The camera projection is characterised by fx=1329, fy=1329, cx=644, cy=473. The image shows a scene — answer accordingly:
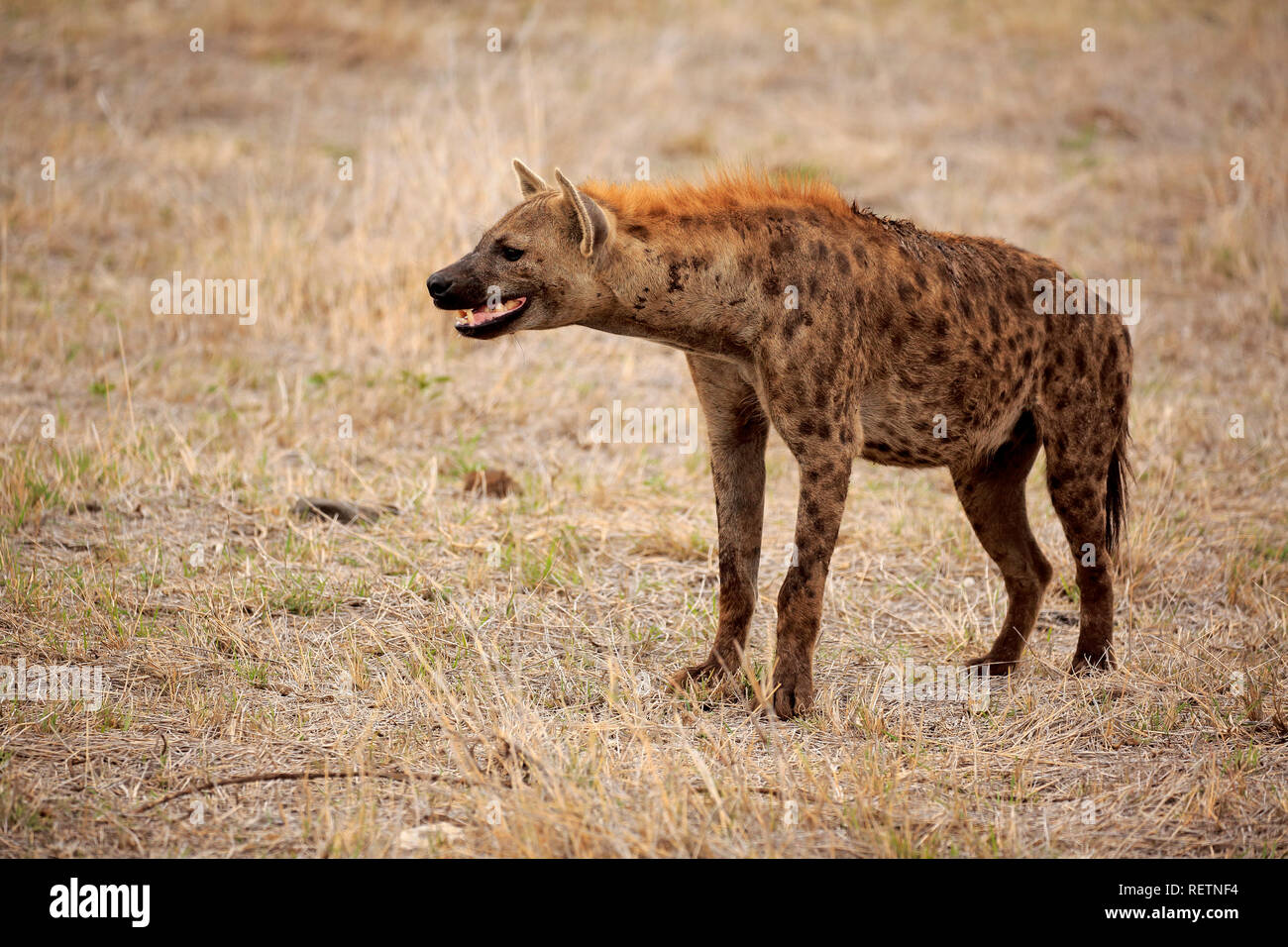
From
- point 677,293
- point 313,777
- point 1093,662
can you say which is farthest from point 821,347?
point 313,777

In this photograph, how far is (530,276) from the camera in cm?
411

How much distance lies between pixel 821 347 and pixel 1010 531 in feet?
4.03

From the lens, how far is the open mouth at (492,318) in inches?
161

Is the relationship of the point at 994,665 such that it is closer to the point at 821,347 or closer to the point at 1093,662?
the point at 1093,662

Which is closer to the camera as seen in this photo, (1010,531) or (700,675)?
(700,675)

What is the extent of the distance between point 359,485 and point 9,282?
3.63m

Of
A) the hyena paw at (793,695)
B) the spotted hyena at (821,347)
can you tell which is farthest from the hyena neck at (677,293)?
the hyena paw at (793,695)

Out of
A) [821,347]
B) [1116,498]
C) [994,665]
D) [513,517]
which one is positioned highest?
[821,347]

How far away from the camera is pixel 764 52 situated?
14.9 m

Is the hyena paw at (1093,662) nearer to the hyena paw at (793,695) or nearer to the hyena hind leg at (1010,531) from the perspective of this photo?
the hyena hind leg at (1010,531)

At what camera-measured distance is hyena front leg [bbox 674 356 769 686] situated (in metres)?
4.50

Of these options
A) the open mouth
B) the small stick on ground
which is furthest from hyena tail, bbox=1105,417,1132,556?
the small stick on ground
